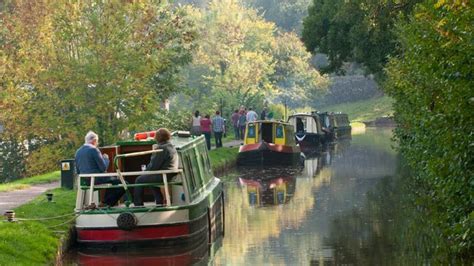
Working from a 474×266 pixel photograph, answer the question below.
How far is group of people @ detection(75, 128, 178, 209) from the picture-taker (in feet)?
59.2

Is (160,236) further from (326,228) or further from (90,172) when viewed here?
(326,228)

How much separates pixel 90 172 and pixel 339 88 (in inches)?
3145

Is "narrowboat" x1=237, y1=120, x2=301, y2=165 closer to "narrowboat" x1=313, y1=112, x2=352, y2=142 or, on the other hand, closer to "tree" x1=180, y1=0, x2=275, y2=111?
"narrowboat" x1=313, y1=112, x2=352, y2=142

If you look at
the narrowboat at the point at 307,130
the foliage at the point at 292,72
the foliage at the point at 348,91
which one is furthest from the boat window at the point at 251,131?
the foliage at the point at 348,91

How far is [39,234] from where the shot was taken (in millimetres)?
16547

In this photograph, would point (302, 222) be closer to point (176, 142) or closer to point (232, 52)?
point (176, 142)

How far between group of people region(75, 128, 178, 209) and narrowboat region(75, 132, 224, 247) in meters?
0.14

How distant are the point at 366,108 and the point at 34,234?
2977 inches

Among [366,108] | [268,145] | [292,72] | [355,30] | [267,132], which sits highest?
[355,30]

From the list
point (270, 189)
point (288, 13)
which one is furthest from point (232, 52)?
point (270, 189)

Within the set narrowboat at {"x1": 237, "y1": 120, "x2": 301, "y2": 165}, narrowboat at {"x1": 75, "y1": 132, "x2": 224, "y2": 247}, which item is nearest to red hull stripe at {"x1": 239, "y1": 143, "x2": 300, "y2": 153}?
narrowboat at {"x1": 237, "y1": 120, "x2": 301, "y2": 165}

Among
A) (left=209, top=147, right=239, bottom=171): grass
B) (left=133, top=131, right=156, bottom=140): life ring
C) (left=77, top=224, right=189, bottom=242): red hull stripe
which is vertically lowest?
(left=209, top=147, right=239, bottom=171): grass

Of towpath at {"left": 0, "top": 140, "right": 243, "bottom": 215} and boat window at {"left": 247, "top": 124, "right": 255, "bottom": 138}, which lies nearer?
towpath at {"left": 0, "top": 140, "right": 243, "bottom": 215}

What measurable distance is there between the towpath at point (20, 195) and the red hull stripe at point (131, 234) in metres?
2.60
